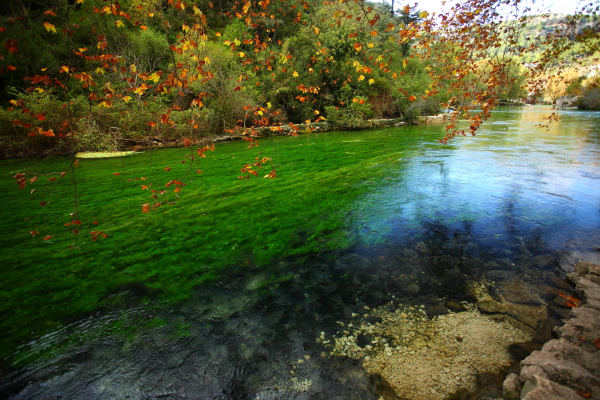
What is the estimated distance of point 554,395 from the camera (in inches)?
86.4

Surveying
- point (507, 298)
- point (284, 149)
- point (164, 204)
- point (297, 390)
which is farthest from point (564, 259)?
point (284, 149)

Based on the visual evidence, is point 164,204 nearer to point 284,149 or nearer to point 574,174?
point 284,149

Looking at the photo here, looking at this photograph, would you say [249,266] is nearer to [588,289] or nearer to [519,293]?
[519,293]

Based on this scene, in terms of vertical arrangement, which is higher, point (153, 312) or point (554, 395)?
point (554, 395)

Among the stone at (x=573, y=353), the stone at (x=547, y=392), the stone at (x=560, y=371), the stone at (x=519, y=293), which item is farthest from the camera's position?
the stone at (x=519, y=293)

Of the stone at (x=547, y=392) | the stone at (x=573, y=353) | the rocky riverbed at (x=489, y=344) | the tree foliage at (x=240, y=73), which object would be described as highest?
the tree foliage at (x=240, y=73)

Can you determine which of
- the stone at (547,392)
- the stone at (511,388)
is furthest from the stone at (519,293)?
the stone at (547,392)

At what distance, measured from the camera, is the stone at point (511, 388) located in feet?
7.98

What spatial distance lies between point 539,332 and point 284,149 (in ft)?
46.4

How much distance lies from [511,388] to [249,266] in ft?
12.0

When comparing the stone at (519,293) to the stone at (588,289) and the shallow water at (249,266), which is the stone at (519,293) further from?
the stone at (588,289)

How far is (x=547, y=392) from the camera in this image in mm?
2215

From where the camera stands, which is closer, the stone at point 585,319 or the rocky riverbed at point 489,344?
the rocky riverbed at point 489,344

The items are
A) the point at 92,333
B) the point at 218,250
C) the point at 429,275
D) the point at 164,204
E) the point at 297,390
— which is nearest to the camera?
the point at 297,390
